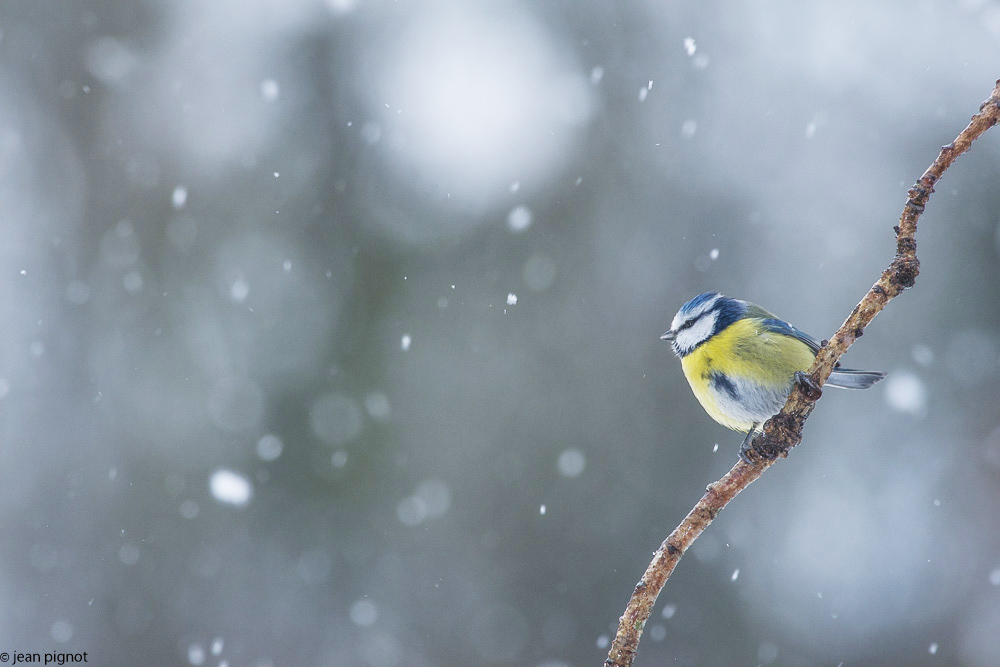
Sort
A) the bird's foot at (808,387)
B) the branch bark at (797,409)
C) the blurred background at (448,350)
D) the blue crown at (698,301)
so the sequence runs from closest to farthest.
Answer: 1. the branch bark at (797,409)
2. the bird's foot at (808,387)
3. the blue crown at (698,301)
4. the blurred background at (448,350)

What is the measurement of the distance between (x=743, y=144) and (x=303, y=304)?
4.48m

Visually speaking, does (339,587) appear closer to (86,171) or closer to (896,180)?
(86,171)

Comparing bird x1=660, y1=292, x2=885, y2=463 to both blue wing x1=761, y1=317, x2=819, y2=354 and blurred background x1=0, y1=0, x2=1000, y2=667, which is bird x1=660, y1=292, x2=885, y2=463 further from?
blurred background x1=0, y1=0, x2=1000, y2=667

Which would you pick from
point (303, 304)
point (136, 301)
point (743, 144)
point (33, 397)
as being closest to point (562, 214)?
point (743, 144)

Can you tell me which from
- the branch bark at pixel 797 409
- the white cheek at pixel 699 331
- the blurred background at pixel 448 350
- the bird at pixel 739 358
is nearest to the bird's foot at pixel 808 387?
the branch bark at pixel 797 409

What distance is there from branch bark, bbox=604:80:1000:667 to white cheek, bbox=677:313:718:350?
4.92 ft

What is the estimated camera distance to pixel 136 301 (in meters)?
6.96

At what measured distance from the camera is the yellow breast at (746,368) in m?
2.14

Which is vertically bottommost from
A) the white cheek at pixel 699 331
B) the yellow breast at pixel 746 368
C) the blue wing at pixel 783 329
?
the yellow breast at pixel 746 368

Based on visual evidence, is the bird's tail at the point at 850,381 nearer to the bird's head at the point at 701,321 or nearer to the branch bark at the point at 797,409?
the bird's head at the point at 701,321

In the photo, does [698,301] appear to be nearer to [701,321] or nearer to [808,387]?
[701,321]

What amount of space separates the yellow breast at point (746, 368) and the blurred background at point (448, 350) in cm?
378

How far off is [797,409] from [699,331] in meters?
1.52

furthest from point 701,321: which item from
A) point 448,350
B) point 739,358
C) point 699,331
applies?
point 448,350
